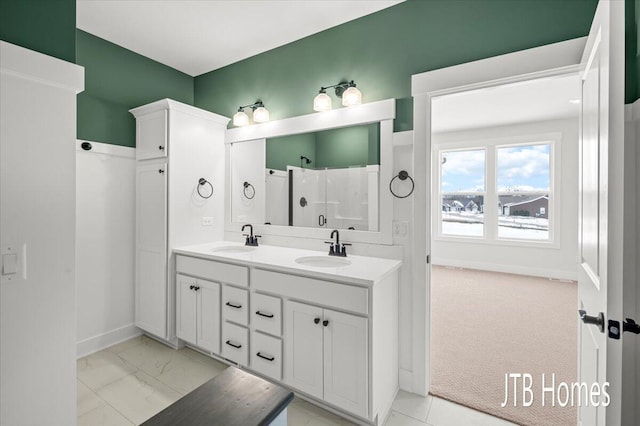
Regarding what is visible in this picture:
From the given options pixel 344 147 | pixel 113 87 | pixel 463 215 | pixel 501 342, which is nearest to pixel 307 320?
pixel 344 147

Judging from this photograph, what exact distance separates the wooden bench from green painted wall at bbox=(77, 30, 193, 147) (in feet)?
8.85

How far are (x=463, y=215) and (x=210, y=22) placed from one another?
526 centimetres

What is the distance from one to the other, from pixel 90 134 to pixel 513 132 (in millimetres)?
5920

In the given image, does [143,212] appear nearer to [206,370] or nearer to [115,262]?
[115,262]

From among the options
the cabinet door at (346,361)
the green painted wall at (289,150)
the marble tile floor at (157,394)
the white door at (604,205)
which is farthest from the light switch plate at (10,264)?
the white door at (604,205)

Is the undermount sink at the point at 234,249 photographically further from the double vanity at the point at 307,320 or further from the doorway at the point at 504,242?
the doorway at the point at 504,242

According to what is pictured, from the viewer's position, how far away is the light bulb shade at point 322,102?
2.41 m

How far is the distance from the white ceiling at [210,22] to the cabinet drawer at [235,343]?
231cm

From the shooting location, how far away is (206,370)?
2.40m

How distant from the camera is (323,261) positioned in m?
2.33

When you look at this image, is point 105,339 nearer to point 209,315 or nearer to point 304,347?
point 209,315

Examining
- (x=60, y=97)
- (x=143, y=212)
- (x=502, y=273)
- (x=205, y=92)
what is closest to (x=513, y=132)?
(x=502, y=273)

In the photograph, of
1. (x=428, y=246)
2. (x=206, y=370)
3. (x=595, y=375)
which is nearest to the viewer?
(x=595, y=375)

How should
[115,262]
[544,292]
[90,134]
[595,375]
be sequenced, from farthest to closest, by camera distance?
[544,292]
[115,262]
[90,134]
[595,375]
